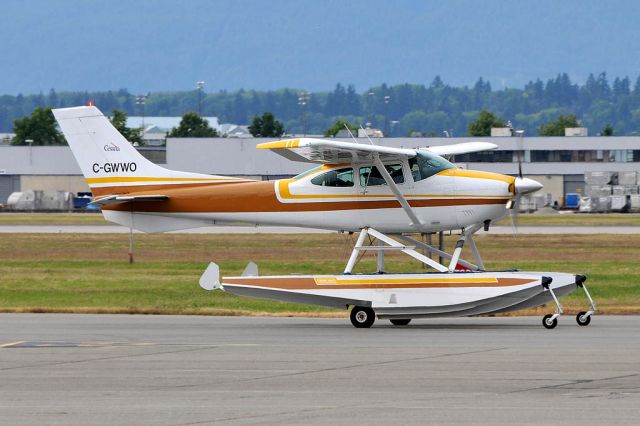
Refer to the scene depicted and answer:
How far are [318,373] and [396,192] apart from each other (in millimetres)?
6434

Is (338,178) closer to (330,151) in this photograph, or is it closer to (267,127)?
(330,151)

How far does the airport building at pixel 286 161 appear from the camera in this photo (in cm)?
9106

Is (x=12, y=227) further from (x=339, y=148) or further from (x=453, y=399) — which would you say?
(x=453, y=399)

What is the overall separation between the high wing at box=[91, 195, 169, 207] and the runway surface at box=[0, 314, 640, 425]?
239 centimetres

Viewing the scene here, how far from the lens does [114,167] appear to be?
21.4 metres

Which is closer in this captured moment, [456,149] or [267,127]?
[456,149]

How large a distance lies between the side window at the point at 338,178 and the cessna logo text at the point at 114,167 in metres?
3.47

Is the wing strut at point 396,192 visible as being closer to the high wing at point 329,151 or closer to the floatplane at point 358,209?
the floatplane at point 358,209

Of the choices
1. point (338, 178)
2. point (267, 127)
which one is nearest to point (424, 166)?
point (338, 178)

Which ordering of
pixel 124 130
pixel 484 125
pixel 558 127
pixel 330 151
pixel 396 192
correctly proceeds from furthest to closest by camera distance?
pixel 558 127 < pixel 484 125 < pixel 124 130 < pixel 396 192 < pixel 330 151

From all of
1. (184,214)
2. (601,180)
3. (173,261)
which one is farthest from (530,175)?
(184,214)

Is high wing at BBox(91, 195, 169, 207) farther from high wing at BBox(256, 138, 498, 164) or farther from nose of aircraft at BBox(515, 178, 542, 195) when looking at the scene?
nose of aircraft at BBox(515, 178, 542, 195)

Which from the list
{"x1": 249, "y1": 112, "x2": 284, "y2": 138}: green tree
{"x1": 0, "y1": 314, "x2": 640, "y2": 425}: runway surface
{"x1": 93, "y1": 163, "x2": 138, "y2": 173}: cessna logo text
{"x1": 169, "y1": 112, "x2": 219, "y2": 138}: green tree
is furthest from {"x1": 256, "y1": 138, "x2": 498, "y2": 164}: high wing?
{"x1": 169, "y1": 112, "x2": 219, "y2": 138}: green tree

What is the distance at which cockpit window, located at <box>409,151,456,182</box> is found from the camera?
19875 millimetres
